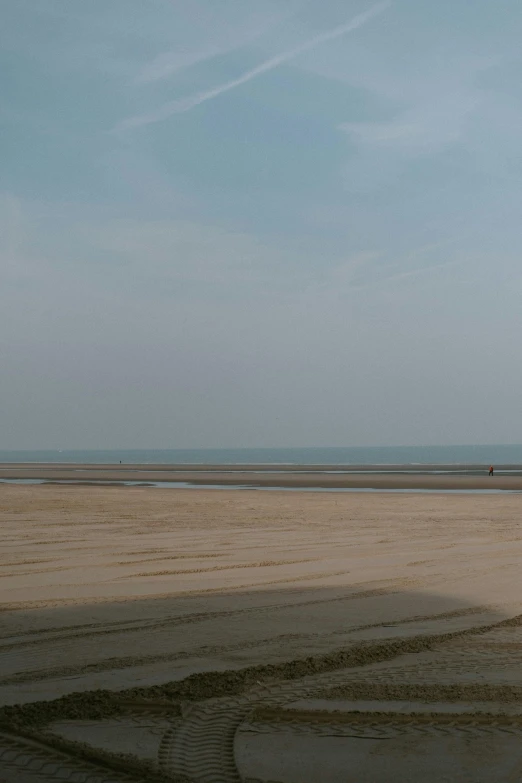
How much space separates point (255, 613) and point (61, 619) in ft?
5.59

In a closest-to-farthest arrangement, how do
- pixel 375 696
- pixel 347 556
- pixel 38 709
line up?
pixel 38 709
pixel 375 696
pixel 347 556

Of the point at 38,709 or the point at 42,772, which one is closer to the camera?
the point at 42,772

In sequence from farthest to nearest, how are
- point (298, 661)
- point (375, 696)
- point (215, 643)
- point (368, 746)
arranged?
point (215, 643) → point (298, 661) → point (375, 696) → point (368, 746)

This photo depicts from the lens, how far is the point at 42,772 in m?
3.63

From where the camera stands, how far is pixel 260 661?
5.58 m

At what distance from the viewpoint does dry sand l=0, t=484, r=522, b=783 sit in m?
3.87

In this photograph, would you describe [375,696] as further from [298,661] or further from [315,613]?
[315,613]

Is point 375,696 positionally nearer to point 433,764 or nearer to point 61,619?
point 433,764

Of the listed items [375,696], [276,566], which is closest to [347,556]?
[276,566]

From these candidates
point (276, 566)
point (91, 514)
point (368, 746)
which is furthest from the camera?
point (91, 514)

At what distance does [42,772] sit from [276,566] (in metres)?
6.62

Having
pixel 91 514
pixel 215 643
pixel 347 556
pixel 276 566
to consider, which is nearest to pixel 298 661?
pixel 215 643

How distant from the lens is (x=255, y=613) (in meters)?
7.28

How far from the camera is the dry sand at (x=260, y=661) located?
387cm
